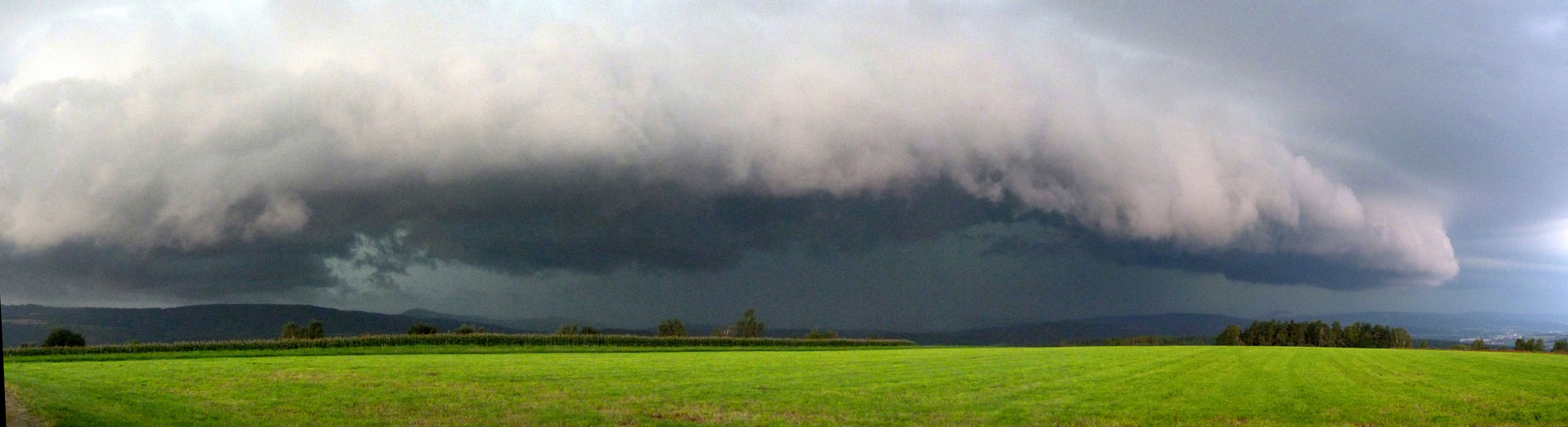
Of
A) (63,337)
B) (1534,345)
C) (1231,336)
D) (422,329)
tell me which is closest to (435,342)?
(422,329)

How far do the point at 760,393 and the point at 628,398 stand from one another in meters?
4.85

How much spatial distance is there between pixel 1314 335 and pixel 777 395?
19117 centimetres

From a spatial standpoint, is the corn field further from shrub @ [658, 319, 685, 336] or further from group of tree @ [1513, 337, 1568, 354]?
group of tree @ [1513, 337, 1568, 354]

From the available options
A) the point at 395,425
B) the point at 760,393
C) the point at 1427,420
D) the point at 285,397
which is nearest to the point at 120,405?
the point at 285,397

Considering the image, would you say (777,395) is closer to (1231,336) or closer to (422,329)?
(422,329)

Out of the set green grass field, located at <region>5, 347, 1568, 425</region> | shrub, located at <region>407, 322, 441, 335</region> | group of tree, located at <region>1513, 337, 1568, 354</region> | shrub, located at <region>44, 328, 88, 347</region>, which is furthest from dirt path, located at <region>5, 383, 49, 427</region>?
group of tree, located at <region>1513, 337, 1568, 354</region>

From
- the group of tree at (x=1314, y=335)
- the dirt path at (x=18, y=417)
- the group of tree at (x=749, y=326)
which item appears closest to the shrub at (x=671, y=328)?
the group of tree at (x=749, y=326)

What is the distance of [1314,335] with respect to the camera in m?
190

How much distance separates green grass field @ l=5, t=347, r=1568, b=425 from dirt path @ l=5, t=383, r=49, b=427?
0.57 meters

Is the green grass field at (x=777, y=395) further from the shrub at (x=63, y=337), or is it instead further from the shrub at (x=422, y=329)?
the shrub at (x=422, y=329)

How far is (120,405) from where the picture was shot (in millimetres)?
29438

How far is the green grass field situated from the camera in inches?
1048

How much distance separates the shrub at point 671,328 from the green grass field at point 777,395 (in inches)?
4752

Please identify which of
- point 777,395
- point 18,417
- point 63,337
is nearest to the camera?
point 18,417
